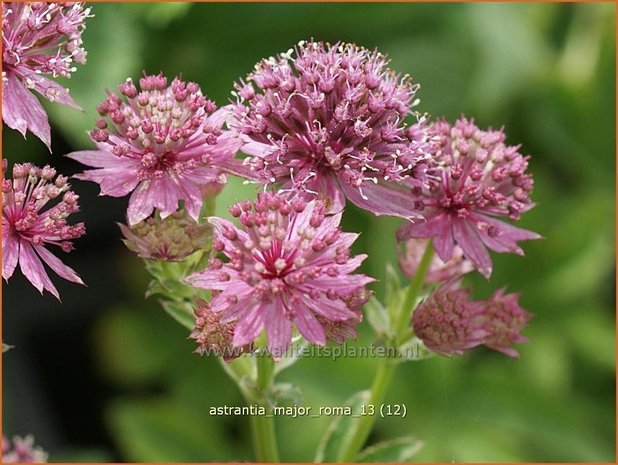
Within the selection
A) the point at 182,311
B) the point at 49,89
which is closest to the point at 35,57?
the point at 49,89

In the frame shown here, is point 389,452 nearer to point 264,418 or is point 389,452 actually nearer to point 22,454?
point 264,418

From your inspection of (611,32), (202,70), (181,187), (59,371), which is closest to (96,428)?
(59,371)

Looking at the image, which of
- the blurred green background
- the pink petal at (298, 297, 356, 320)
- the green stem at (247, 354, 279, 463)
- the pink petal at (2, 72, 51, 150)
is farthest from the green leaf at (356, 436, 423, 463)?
the pink petal at (2, 72, 51, 150)

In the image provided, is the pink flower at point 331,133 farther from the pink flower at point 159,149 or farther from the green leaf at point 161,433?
the green leaf at point 161,433

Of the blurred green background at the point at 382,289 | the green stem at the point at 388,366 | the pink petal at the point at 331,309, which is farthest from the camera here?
the blurred green background at the point at 382,289

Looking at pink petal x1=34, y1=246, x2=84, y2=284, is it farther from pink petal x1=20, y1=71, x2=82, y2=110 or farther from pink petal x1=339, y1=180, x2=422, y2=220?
pink petal x1=339, y1=180, x2=422, y2=220

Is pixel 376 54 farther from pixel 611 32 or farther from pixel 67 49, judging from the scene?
pixel 611 32

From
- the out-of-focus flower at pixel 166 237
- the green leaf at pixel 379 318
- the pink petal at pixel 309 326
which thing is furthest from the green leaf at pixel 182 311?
the green leaf at pixel 379 318
